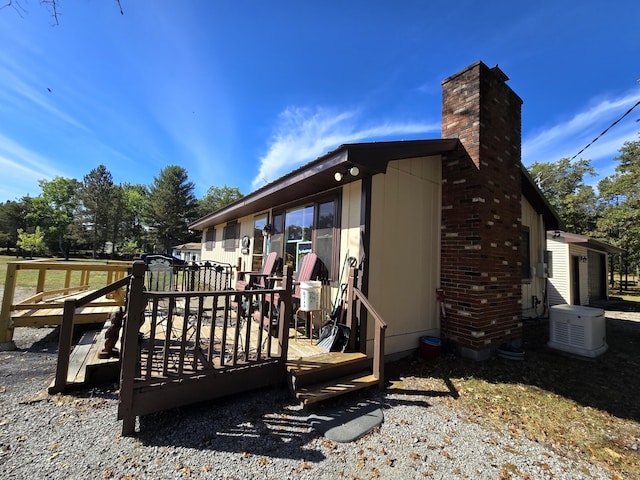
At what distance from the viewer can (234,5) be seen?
4.02m

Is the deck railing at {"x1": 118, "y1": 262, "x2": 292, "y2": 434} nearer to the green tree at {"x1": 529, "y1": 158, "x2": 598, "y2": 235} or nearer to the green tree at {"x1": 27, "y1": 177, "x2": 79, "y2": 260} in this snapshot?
the green tree at {"x1": 529, "y1": 158, "x2": 598, "y2": 235}

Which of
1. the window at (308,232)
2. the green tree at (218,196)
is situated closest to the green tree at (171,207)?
the green tree at (218,196)

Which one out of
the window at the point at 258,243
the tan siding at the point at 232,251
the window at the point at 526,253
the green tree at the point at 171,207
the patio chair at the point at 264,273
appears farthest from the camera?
the green tree at the point at 171,207

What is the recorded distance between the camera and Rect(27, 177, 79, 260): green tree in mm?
32562

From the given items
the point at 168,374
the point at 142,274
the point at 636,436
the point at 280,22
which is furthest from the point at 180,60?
the point at 636,436

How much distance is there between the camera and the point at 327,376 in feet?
10.5

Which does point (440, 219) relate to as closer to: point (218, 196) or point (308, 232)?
point (308, 232)

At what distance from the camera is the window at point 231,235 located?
9734 millimetres

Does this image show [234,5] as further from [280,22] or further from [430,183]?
[430,183]

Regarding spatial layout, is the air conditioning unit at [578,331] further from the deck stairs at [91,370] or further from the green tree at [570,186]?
the green tree at [570,186]

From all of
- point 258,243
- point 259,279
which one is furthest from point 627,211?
point 259,279

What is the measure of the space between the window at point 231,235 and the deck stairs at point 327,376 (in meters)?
6.91

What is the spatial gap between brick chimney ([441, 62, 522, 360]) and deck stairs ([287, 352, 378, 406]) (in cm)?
206

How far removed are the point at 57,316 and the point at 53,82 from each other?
3525 mm
